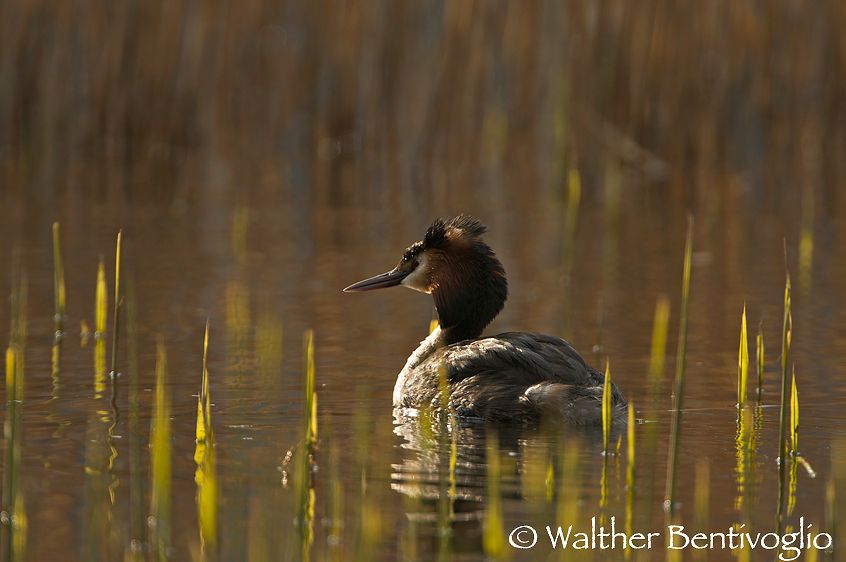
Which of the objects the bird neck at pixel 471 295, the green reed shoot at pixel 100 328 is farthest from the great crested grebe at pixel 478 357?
the green reed shoot at pixel 100 328

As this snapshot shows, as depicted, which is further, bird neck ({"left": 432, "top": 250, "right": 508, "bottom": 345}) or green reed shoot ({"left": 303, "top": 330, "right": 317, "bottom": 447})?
bird neck ({"left": 432, "top": 250, "right": 508, "bottom": 345})

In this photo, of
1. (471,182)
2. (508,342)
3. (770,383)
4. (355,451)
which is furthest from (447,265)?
(471,182)

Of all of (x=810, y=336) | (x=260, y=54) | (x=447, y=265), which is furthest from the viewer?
(x=260, y=54)

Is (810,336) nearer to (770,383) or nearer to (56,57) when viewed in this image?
(770,383)

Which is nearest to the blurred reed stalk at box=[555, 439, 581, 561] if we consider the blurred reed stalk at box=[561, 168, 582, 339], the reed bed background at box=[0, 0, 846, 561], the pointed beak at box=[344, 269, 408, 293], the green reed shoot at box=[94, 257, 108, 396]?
the reed bed background at box=[0, 0, 846, 561]

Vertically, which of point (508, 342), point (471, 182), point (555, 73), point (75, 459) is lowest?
point (75, 459)

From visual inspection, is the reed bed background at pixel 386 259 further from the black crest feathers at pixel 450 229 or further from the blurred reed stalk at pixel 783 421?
the black crest feathers at pixel 450 229

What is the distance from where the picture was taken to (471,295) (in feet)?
23.3

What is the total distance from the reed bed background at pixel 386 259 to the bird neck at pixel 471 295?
39cm

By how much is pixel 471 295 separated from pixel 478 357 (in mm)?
904

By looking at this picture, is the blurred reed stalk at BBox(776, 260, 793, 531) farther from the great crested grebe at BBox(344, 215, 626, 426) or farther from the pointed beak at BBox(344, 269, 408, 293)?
the pointed beak at BBox(344, 269, 408, 293)

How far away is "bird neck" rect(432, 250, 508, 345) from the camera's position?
7.08m

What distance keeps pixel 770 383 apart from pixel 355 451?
2068 mm

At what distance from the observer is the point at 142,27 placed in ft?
45.6
